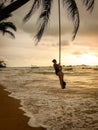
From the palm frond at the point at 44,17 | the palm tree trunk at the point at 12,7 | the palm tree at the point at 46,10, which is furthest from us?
the palm frond at the point at 44,17

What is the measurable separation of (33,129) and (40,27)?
8.44 feet

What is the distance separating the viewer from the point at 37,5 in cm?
523

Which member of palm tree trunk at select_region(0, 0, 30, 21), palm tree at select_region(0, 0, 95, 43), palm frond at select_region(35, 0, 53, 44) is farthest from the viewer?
palm frond at select_region(35, 0, 53, 44)

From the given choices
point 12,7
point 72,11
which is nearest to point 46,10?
point 72,11

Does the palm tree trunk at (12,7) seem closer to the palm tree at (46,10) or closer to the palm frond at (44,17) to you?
the palm tree at (46,10)

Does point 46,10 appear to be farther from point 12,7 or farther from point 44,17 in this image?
point 12,7

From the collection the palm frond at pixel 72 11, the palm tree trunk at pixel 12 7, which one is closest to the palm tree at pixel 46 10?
the palm frond at pixel 72 11

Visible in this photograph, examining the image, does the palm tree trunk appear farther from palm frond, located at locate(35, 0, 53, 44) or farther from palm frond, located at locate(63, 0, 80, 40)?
palm frond, located at locate(63, 0, 80, 40)

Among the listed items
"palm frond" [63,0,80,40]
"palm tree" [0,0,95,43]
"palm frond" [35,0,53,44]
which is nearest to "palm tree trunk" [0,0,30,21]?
"palm tree" [0,0,95,43]

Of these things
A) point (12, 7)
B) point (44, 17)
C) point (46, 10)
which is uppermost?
point (46, 10)

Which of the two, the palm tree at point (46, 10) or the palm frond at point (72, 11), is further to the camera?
the palm frond at point (72, 11)

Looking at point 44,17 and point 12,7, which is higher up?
point 44,17

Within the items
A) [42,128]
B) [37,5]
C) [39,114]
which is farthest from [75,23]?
[39,114]

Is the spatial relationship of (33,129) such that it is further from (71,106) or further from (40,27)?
(71,106)
